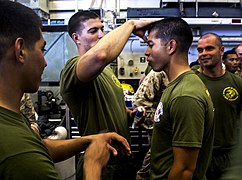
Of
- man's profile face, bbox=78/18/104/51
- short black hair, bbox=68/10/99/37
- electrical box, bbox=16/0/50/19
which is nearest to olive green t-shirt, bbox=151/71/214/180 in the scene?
man's profile face, bbox=78/18/104/51

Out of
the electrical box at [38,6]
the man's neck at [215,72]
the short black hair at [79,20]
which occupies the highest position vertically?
the electrical box at [38,6]

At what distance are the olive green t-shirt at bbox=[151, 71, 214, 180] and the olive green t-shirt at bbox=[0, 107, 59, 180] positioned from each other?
0.80m

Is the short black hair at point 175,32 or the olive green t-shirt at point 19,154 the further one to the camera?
the short black hair at point 175,32

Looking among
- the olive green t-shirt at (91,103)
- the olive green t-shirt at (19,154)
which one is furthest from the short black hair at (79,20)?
the olive green t-shirt at (19,154)

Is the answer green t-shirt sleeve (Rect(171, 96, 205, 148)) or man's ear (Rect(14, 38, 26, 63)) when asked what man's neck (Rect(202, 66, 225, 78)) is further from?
man's ear (Rect(14, 38, 26, 63))

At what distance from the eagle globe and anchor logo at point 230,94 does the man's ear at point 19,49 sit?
2.08m

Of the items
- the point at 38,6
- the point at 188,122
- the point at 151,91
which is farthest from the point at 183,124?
the point at 38,6

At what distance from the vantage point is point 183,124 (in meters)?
1.53

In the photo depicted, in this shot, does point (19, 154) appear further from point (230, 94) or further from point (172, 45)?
point (230, 94)

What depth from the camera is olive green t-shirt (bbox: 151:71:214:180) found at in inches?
60.3

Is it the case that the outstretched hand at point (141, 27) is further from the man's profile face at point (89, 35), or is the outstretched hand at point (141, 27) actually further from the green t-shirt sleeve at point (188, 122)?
the green t-shirt sleeve at point (188, 122)

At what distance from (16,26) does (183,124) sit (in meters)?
0.93

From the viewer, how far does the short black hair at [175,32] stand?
71.8 inches

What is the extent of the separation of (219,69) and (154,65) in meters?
1.16
